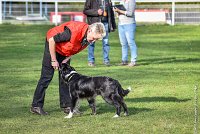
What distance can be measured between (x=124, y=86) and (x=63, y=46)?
11.8ft

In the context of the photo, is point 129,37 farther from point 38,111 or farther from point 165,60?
point 38,111

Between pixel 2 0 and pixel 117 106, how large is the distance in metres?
23.2

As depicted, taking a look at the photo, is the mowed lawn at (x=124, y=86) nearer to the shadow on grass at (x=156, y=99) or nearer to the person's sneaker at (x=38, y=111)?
the shadow on grass at (x=156, y=99)

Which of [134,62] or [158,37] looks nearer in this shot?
[134,62]

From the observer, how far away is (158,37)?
2681 cm

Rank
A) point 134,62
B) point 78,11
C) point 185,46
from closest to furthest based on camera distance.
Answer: point 134,62 → point 185,46 → point 78,11

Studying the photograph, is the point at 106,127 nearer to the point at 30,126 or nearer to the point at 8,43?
the point at 30,126

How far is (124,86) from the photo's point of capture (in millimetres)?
13422

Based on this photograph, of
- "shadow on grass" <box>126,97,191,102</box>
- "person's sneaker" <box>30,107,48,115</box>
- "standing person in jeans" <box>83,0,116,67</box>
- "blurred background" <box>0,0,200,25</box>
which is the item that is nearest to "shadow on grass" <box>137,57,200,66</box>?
"standing person in jeans" <box>83,0,116,67</box>

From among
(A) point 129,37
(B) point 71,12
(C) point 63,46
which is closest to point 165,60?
(A) point 129,37

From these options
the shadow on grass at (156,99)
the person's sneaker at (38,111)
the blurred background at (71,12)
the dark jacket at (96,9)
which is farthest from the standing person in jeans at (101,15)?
the blurred background at (71,12)

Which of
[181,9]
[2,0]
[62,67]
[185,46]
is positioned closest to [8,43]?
[185,46]

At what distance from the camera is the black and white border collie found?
33.0ft

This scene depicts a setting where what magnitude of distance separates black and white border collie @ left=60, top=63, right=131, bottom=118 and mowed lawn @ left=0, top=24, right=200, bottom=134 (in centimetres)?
26
